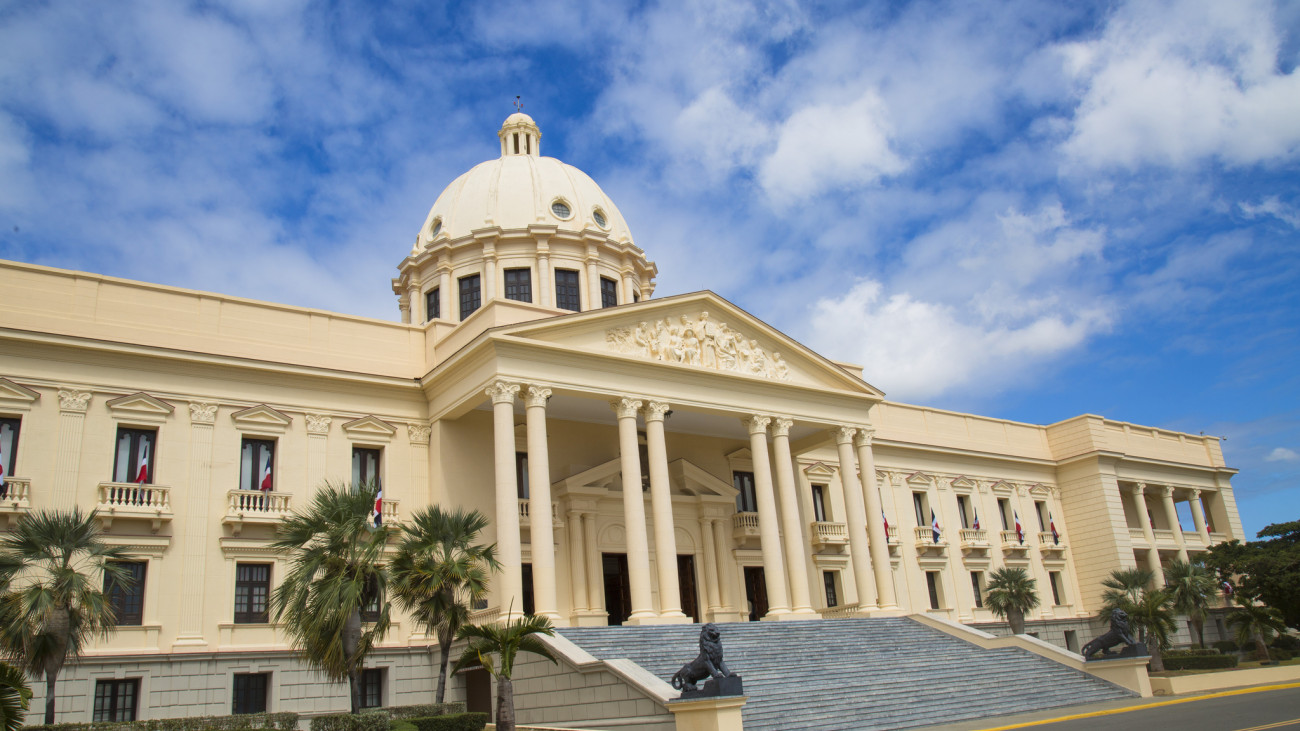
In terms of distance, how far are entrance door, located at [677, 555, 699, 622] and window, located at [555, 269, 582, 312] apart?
11.9m

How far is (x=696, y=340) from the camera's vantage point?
105 ft

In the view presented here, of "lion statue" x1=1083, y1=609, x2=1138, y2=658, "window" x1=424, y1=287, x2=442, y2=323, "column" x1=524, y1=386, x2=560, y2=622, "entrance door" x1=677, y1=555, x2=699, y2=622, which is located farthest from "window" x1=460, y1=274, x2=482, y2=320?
"lion statue" x1=1083, y1=609, x2=1138, y2=658

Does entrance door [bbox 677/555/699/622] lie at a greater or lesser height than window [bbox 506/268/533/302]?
lesser

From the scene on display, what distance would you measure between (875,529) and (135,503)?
74.7ft

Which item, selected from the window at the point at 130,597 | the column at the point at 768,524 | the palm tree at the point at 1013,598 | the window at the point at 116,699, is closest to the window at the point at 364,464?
the window at the point at 130,597

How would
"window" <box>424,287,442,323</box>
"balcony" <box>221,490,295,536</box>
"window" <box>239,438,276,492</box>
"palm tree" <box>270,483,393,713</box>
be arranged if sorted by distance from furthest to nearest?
"window" <box>424,287,442,323</box>
"window" <box>239,438,276,492</box>
"balcony" <box>221,490,295,536</box>
"palm tree" <box>270,483,393,713</box>

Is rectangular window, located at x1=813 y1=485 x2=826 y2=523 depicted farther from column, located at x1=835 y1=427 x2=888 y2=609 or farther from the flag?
the flag

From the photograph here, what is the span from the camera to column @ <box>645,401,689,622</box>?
2791 centimetres

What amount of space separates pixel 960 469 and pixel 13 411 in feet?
120

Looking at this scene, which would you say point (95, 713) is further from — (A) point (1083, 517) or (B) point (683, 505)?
(A) point (1083, 517)

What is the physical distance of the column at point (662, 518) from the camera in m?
27.9

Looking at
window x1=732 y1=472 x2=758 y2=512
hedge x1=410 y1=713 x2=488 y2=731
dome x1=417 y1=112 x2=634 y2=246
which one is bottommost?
hedge x1=410 y1=713 x2=488 y2=731

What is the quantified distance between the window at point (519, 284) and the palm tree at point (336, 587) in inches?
829

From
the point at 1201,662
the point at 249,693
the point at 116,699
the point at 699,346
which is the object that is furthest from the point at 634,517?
the point at 1201,662
